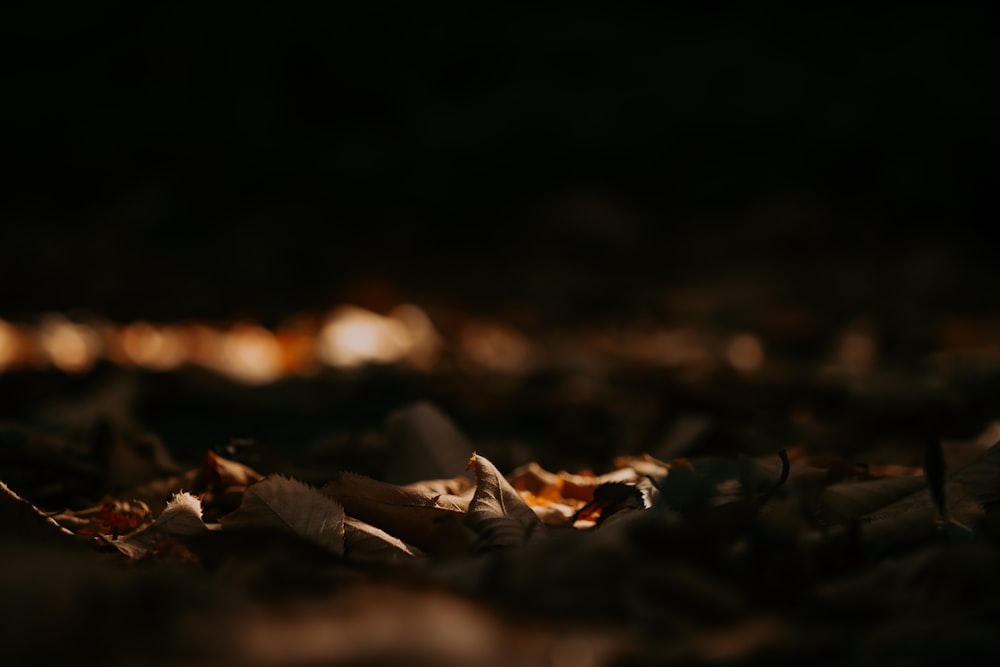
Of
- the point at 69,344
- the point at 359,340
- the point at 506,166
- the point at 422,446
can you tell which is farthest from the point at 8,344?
the point at 506,166

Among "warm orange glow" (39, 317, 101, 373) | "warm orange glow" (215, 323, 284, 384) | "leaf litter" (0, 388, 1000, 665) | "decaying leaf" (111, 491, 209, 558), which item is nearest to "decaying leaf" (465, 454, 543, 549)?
"leaf litter" (0, 388, 1000, 665)

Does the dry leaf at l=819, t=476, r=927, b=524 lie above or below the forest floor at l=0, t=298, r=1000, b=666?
above

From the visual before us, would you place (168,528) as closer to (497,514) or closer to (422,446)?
(497,514)

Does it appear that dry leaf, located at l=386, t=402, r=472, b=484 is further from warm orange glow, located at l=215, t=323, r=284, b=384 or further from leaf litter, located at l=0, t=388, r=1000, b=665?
warm orange glow, located at l=215, t=323, r=284, b=384

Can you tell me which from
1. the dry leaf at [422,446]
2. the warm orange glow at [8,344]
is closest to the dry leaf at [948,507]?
the dry leaf at [422,446]

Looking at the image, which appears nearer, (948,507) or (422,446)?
(948,507)

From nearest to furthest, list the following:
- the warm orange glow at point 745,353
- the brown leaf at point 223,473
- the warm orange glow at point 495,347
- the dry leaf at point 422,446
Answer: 1. the brown leaf at point 223,473
2. the dry leaf at point 422,446
3. the warm orange glow at point 745,353
4. the warm orange glow at point 495,347

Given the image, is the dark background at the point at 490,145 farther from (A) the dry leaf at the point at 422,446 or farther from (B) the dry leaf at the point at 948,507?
(B) the dry leaf at the point at 948,507
